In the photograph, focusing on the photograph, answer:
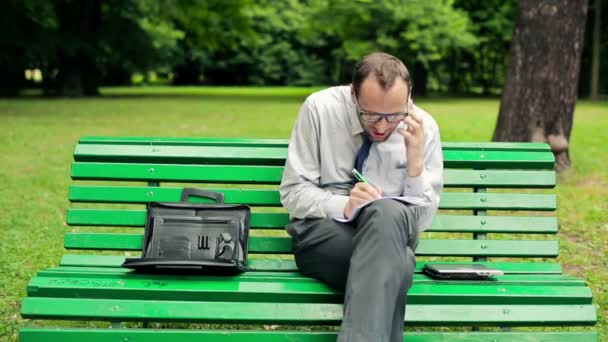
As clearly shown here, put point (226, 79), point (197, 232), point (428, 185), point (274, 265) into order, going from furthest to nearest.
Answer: point (226, 79), point (274, 265), point (197, 232), point (428, 185)

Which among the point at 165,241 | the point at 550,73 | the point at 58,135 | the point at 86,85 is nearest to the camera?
the point at 165,241

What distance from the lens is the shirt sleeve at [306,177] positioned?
3725 mm

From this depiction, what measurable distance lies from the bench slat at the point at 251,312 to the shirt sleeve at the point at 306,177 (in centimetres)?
47

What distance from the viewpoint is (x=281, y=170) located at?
4.21m

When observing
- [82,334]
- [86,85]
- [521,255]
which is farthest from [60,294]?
[86,85]

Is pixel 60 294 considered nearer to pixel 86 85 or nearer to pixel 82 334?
pixel 82 334

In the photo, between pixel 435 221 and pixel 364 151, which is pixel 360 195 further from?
pixel 435 221

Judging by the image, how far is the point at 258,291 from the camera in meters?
3.43

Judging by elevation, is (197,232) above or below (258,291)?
above

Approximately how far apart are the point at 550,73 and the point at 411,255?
6.36m

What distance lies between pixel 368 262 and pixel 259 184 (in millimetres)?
1086

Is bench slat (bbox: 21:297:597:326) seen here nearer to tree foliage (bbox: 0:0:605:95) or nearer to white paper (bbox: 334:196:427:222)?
white paper (bbox: 334:196:427:222)

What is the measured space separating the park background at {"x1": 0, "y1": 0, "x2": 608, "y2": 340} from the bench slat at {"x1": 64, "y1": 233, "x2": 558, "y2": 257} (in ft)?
2.35

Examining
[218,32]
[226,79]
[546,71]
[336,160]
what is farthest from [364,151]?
[226,79]
